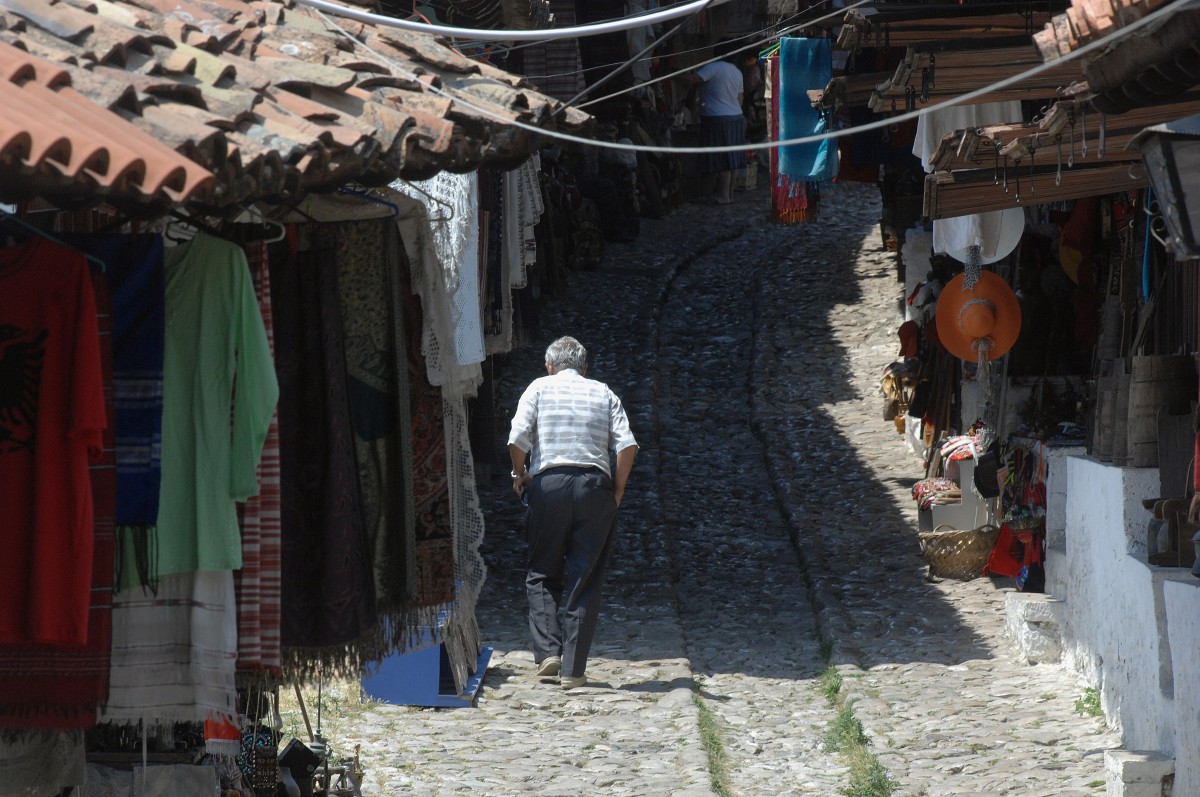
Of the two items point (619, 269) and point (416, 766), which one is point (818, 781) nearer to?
point (416, 766)

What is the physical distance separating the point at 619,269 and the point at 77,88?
743 inches

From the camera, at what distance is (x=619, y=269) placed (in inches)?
889

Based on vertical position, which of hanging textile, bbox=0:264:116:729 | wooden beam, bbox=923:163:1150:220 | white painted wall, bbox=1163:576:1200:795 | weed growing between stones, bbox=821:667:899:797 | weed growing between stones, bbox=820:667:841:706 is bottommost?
weed growing between stones, bbox=821:667:899:797

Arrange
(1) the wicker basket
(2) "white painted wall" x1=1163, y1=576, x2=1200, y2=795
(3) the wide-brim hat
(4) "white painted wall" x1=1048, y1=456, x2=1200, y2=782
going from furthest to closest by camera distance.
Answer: (1) the wicker basket, (3) the wide-brim hat, (4) "white painted wall" x1=1048, y1=456, x2=1200, y2=782, (2) "white painted wall" x1=1163, y1=576, x2=1200, y2=795

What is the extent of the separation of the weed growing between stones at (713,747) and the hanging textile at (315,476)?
301 centimetres

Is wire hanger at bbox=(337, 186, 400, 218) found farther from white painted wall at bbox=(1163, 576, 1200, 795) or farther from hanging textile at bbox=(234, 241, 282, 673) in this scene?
white painted wall at bbox=(1163, 576, 1200, 795)

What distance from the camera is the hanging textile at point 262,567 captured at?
4590 mm

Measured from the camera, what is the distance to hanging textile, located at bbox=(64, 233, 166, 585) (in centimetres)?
429

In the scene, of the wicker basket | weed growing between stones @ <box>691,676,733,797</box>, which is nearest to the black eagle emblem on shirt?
weed growing between stones @ <box>691,676,733,797</box>

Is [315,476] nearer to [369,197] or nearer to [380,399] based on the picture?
[380,399]

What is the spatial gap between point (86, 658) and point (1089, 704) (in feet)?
20.2

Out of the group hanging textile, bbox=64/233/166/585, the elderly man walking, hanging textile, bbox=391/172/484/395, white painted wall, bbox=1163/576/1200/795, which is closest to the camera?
hanging textile, bbox=64/233/166/585

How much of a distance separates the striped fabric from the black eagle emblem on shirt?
5425 mm

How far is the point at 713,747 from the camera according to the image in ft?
27.4
